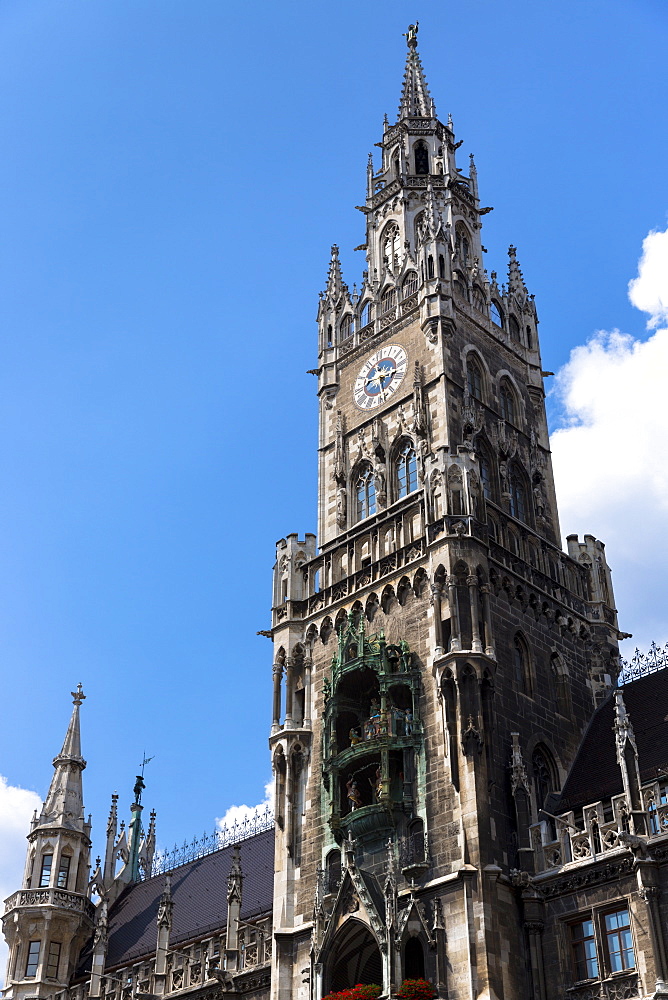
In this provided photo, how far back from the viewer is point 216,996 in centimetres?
4109

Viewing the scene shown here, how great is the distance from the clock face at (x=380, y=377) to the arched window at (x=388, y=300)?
8.03 feet

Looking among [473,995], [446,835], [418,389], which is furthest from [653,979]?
[418,389]

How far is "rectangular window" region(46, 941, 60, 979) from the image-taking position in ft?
176

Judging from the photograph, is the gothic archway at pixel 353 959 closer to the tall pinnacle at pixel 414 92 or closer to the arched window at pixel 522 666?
the arched window at pixel 522 666

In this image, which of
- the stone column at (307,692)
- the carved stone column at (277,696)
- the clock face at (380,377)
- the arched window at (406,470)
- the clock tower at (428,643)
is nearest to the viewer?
the clock tower at (428,643)

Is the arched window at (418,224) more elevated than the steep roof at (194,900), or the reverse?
the arched window at (418,224)

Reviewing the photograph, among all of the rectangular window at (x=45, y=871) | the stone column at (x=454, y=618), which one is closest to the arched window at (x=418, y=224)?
the stone column at (x=454, y=618)

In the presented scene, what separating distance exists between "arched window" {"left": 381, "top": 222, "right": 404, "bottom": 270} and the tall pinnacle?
7.02m

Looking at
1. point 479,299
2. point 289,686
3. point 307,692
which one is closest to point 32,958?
point 289,686

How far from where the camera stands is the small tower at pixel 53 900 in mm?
53656

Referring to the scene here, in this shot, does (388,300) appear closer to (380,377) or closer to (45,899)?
(380,377)

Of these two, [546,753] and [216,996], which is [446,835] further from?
[216,996]

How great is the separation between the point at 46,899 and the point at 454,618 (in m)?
28.2

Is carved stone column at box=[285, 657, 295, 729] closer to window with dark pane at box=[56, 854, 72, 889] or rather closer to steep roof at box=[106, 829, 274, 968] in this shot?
steep roof at box=[106, 829, 274, 968]
